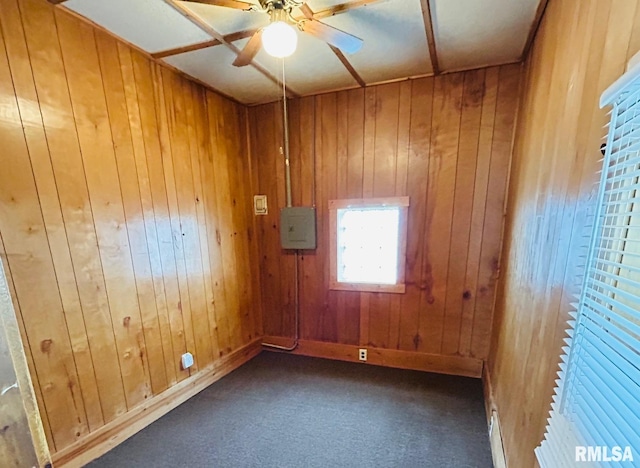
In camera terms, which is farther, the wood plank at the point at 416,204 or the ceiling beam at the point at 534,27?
the wood plank at the point at 416,204

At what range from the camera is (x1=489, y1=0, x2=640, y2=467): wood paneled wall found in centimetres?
80

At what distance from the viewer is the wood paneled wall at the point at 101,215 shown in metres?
1.38

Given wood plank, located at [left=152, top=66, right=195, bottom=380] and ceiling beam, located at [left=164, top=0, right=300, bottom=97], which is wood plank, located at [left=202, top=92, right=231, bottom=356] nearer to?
wood plank, located at [left=152, top=66, right=195, bottom=380]

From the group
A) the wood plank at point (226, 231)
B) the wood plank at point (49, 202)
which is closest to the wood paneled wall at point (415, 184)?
the wood plank at point (226, 231)

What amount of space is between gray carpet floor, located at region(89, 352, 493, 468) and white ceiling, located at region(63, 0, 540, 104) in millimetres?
2487

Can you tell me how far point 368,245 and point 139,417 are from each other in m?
2.12

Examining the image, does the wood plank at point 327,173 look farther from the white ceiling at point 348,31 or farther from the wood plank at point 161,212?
the wood plank at point 161,212

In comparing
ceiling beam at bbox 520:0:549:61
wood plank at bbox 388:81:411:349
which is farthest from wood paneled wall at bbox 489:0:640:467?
wood plank at bbox 388:81:411:349

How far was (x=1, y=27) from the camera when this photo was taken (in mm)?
1285

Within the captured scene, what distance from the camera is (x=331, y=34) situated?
139cm

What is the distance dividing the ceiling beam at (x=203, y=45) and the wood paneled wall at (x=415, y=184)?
3.22ft

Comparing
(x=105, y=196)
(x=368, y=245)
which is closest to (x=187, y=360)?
(x=105, y=196)

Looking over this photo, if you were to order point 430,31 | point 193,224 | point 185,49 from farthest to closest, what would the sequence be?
1. point 193,224
2. point 185,49
3. point 430,31

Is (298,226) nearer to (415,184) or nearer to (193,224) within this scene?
(193,224)
